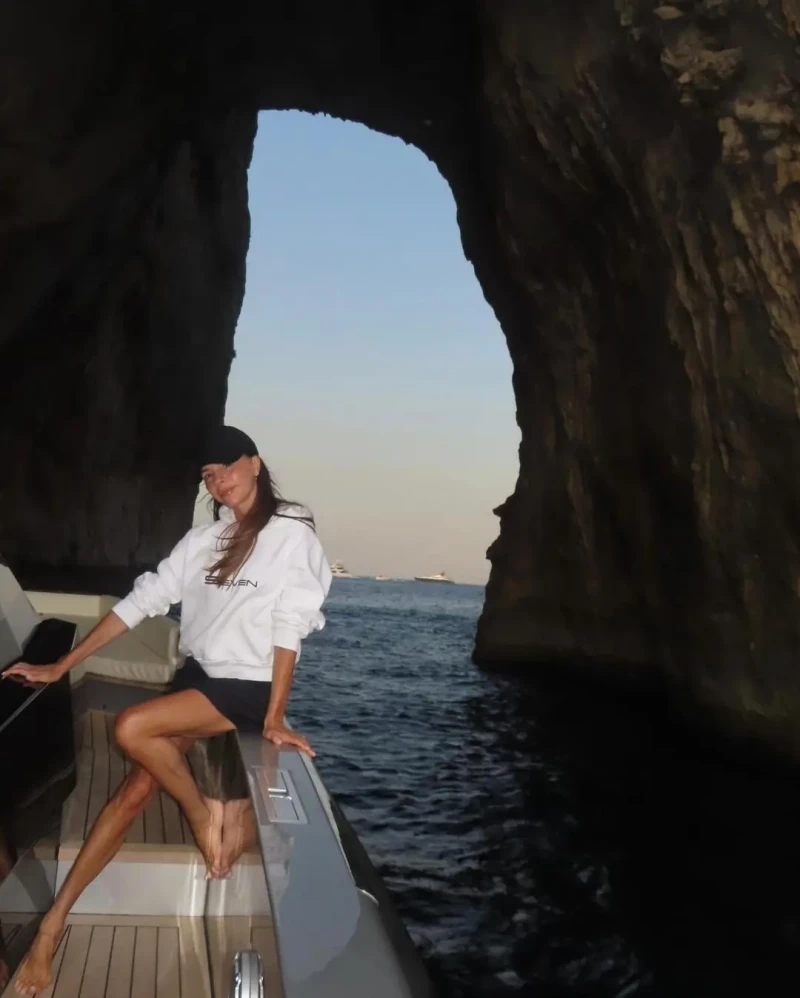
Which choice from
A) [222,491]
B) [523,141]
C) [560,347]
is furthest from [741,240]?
[222,491]

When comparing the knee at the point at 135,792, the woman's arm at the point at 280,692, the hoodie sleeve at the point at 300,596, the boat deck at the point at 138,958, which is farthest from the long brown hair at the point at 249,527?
the boat deck at the point at 138,958

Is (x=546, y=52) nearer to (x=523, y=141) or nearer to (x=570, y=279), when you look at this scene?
(x=523, y=141)

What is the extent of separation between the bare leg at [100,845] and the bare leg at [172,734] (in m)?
0.05

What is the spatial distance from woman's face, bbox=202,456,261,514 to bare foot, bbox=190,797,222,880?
0.89 m

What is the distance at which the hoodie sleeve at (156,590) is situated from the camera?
2.97 m

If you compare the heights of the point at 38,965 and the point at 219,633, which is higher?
the point at 219,633

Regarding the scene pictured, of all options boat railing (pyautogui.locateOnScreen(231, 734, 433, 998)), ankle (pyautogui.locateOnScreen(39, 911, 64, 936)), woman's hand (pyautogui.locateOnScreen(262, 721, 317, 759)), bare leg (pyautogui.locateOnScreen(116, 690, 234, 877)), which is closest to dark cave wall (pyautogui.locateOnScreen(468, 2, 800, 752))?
woman's hand (pyautogui.locateOnScreen(262, 721, 317, 759))

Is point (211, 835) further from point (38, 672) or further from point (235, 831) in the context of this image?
point (38, 672)

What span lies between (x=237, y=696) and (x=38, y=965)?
0.87m

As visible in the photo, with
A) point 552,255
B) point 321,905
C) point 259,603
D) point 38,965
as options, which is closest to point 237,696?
point 259,603

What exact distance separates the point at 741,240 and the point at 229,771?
8261 millimetres

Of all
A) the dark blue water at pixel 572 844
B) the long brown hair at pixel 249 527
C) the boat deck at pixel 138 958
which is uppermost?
the long brown hair at pixel 249 527

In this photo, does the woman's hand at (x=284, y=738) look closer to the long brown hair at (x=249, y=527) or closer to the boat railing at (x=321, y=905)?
the boat railing at (x=321, y=905)

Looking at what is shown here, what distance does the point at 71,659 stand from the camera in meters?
2.85
